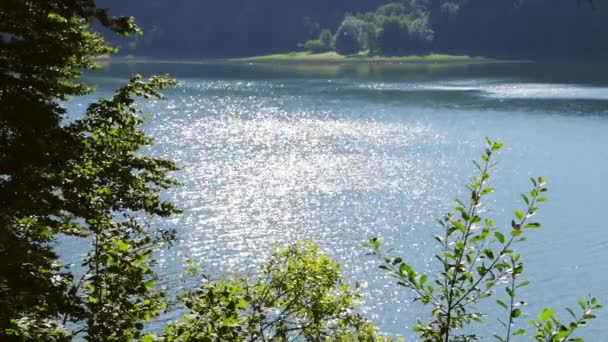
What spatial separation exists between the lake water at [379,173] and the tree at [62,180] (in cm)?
483

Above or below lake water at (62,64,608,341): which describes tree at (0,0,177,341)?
above

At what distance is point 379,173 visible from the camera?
67.9m

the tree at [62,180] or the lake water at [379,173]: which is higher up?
the tree at [62,180]

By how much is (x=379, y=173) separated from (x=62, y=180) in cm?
5275

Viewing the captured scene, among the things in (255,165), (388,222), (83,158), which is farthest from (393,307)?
(255,165)

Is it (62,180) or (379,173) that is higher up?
(62,180)

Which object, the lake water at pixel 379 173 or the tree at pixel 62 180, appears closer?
the tree at pixel 62 180

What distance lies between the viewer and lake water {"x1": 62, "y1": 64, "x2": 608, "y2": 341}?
142ft

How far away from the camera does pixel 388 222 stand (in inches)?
2057

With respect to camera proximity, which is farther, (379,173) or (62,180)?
(379,173)

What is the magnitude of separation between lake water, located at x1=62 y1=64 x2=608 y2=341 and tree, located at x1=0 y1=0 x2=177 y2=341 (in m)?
4.83

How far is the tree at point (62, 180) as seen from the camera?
8984 millimetres

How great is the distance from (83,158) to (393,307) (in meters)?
22.9

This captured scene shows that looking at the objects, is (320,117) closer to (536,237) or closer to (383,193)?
(383,193)
